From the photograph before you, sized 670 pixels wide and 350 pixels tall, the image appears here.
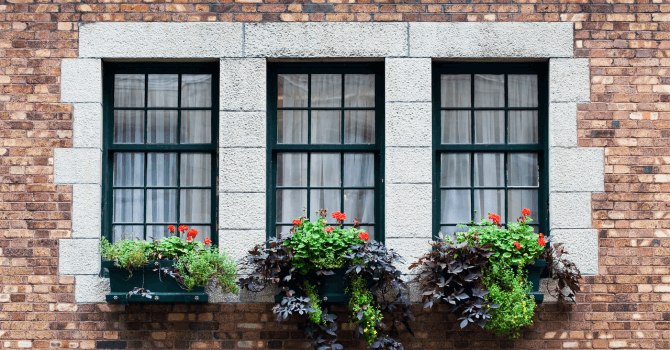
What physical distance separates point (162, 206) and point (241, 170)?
90cm

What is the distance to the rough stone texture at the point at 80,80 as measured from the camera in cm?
537

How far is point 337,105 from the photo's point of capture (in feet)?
18.5

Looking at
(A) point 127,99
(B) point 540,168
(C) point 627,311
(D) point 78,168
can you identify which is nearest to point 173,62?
(A) point 127,99

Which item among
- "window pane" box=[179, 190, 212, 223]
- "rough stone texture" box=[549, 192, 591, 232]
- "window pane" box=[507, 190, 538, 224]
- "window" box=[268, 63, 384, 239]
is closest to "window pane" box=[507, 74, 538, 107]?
"window pane" box=[507, 190, 538, 224]

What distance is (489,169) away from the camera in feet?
18.4

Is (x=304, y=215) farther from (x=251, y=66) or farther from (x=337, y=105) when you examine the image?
(x=251, y=66)

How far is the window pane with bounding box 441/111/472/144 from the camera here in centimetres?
563

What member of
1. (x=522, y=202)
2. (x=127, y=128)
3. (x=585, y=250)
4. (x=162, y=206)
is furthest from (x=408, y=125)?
(x=127, y=128)

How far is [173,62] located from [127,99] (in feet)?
1.90

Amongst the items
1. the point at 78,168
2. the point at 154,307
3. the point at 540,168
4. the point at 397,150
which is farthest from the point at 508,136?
the point at 78,168

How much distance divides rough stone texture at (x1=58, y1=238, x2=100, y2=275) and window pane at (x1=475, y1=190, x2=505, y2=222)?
3547 mm

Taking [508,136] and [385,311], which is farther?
[508,136]

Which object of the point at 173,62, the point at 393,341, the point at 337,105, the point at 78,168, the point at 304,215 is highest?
the point at 173,62

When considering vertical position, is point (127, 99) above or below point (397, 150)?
above
